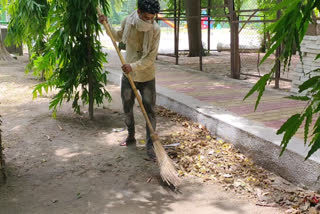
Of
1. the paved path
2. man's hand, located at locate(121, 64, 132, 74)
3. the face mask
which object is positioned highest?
the face mask

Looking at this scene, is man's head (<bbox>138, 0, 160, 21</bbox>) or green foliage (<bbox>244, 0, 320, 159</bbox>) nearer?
green foliage (<bbox>244, 0, 320, 159</bbox>)

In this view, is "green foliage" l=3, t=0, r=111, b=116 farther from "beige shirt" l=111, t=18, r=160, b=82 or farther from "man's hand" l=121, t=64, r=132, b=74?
"man's hand" l=121, t=64, r=132, b=74

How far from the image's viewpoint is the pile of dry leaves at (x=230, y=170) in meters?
3.45

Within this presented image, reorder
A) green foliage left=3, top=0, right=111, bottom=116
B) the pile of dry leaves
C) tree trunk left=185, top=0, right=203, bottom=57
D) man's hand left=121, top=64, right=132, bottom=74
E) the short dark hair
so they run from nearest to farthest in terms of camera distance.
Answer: the pile of dry leaves, the short dark hair, man's hand left=121, top=64, right=132, bottom=74, green foliage left=3, top=0, right=111, bottom=116, tree trunk left=185, top=0, right=203, bottom=57

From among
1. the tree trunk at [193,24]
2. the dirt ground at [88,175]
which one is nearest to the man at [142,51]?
the dirt ground at [88,175]

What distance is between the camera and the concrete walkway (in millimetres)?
3660

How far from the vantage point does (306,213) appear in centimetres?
324

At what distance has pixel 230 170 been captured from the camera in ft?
13.5

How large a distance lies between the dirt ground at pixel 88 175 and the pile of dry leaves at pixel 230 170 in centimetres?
14

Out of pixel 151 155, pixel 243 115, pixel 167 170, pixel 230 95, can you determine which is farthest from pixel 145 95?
pixel 230 95

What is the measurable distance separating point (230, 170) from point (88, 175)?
156cm

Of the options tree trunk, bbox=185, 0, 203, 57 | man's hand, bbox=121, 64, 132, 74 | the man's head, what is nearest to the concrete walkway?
man's hand, bbox=121, 64, 132, 74

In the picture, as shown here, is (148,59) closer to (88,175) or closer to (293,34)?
(88,175)

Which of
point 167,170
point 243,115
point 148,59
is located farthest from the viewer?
point 243,115
